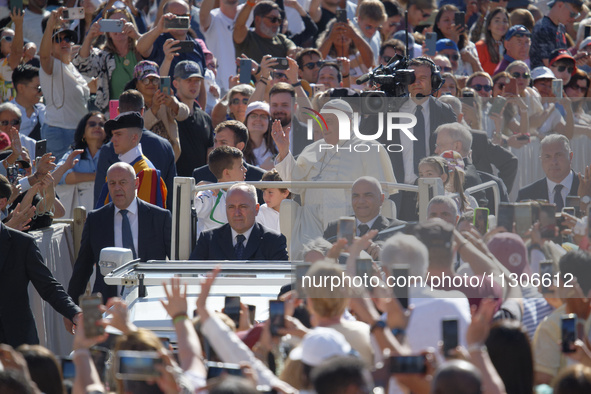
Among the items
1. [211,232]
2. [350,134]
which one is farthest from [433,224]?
[211,232]

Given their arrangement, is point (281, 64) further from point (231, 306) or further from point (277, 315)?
point (277, 315)

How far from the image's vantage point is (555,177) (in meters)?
6.41

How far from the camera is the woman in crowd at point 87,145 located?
9.79 metres

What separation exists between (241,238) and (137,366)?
11.6 feet

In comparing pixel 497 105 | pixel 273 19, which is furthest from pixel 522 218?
pixel 273 19

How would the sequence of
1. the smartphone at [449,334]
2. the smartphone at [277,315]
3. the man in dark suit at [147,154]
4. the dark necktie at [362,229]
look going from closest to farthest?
the smartphone at [449,334] < the smartphone at [277,315] < the dark necktie at [362,229] < the man in dark suit at [147,154]

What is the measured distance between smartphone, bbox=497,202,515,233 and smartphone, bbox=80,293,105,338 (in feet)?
7.63

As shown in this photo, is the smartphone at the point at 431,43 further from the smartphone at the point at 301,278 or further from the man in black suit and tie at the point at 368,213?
the smartphone at the point at 301,278

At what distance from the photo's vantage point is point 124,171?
805 centimetres

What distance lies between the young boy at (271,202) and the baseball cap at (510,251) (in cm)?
267

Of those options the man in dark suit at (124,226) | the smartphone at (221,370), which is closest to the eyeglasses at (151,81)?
the man in dark suit at (124,226)

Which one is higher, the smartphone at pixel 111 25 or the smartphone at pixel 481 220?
the smartphone at pixel 111 25

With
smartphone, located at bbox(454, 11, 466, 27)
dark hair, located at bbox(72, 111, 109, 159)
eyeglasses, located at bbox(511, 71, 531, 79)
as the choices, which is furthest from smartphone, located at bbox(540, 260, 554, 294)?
smartphone, located at bbox(454, 11, 466, 27)

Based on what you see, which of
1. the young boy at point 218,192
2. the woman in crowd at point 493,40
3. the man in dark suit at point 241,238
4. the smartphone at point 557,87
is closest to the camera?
the man in dark suit at point 241,238
